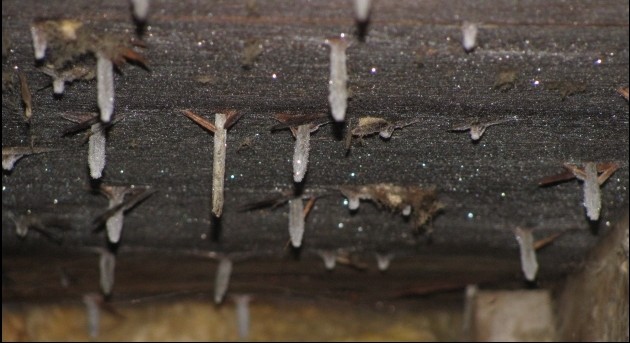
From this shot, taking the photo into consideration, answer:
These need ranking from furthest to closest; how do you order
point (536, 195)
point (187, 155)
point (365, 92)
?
point (536, 195), point (187, 155), point (365, 92)

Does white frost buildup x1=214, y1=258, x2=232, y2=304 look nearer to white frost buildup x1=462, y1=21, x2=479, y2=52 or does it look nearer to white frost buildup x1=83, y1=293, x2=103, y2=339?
white frost buildup x1=83, y1=293, x2=103, y2=339

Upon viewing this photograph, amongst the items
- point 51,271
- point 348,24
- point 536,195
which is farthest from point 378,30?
point 51,271

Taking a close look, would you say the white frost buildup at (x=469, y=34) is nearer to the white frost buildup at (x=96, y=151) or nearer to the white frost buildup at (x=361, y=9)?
the white frost buildup at (x=361, y=9)

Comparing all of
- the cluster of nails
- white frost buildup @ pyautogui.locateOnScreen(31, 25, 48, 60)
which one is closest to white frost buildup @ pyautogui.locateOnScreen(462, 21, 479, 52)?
the cluster of nails

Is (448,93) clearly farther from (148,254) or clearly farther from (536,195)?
(148,254)

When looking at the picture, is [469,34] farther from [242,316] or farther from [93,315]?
[93,315]

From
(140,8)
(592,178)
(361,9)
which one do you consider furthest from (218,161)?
(592,178)

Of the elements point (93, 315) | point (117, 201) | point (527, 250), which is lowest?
point (93, 315)
